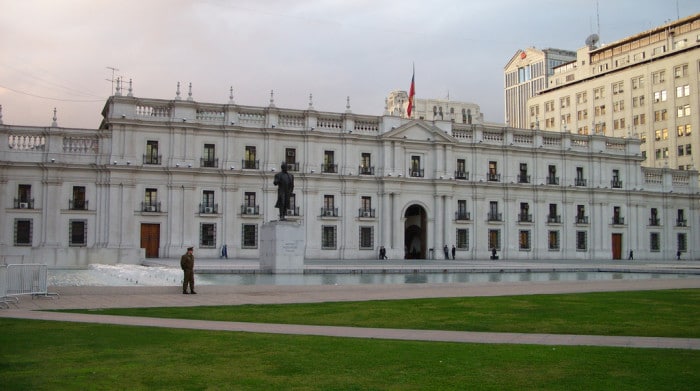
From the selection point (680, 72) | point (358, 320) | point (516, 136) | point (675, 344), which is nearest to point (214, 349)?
point (358, 320)

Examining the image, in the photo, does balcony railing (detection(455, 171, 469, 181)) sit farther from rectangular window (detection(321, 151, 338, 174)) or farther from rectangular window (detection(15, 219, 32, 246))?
rectangular window (detection(15, 219, 32, 246))

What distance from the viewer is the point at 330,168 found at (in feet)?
186

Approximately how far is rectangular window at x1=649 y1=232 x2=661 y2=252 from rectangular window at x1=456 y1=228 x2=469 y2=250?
20.2 meters

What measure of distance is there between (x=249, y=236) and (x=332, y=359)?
45.6 meters

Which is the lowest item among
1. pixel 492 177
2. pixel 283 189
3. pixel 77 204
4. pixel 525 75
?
pixel 283 189

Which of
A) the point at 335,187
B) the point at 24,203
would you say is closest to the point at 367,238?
the point at 335,187

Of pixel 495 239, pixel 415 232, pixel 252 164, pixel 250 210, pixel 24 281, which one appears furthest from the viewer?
pixel 415 232

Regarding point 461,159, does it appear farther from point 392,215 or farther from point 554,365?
point 554,365

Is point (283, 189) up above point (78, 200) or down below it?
below

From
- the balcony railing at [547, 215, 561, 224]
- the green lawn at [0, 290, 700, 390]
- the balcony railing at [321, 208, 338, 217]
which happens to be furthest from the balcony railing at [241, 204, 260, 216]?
the green lawn at [0, 290, 700, 390]

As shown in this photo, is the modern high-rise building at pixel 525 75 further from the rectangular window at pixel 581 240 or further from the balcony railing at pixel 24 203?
the balcony railing at pixel 24 203

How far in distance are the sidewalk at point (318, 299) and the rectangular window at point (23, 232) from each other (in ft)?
109

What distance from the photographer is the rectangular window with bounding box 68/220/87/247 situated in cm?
4975

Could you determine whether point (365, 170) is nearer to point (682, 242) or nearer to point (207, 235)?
point (207, 235)
